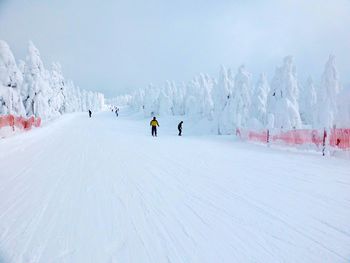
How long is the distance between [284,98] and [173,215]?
110 feet

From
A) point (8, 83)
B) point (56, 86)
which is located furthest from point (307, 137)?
point (56, 86)

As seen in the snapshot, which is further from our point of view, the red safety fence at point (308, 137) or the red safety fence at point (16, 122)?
the red safety fence at point (16, 122)

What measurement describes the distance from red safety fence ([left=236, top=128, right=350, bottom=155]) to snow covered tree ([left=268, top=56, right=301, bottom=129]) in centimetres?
1663

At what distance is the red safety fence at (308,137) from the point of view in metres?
12.7

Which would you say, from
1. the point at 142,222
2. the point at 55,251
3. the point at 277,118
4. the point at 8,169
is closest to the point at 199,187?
the point at 142,222

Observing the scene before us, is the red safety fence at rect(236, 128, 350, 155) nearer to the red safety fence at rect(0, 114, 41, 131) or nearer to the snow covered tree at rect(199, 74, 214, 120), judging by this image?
the red safety fence at rect(0, 114, 41, 131)

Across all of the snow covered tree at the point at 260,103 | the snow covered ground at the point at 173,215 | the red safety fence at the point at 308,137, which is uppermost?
the snow covered tree at the point at 260,103

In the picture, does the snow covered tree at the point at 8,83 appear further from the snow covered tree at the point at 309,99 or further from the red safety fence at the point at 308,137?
the snow covered tree at the point at 309,99

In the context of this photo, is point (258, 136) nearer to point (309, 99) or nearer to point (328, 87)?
point (328, 87)

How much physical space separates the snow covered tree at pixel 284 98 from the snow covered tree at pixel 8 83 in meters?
32.2

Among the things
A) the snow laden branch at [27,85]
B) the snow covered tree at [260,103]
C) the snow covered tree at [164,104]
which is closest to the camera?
the snow laden branch at [27,85]

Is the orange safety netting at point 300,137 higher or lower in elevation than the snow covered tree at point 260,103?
lower

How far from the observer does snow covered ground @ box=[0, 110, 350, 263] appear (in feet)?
11.4

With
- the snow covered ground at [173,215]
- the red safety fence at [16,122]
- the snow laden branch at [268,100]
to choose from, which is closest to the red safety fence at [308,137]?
the snow covered ground at [173,215]
